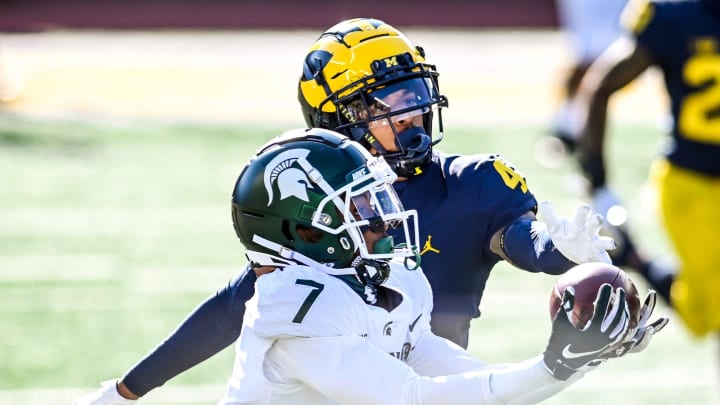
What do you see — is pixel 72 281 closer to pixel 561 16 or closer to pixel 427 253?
pixel 427 253

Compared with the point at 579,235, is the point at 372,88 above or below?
above

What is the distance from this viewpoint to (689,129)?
621 centimetres

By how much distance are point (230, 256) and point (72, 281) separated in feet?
3.43

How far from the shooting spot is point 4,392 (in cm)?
625

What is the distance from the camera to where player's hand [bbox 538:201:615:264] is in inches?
116

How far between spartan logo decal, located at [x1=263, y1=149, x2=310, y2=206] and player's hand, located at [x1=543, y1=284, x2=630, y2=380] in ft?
2.25

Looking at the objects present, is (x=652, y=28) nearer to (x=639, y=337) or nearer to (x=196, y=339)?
(x=196, y=339)

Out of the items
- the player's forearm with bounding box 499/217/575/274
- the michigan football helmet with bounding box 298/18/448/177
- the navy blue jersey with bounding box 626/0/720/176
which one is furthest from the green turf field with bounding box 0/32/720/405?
the player's forearm with bounding box 499/217/575/274

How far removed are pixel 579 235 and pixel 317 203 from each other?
594 millimetres

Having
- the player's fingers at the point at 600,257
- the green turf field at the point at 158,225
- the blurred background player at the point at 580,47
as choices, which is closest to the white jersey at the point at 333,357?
the player's fingers at the point at 600,257

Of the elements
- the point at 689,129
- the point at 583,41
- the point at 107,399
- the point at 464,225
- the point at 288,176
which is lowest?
the point at 583,41

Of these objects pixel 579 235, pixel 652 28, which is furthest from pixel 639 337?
pixel 652 28

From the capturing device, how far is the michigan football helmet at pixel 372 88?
11.4ft

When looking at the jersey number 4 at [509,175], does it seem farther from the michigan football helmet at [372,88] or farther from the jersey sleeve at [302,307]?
the jersey sleeve at [302,307]
